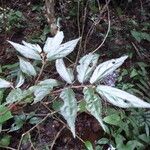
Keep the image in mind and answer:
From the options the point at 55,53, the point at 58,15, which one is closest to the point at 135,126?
the point at 55,53

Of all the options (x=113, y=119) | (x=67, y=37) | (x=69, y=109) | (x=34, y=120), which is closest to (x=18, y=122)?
(x=34, y=120)

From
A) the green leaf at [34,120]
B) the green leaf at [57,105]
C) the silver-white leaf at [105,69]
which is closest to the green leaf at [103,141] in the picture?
the green leaf at [34,120]

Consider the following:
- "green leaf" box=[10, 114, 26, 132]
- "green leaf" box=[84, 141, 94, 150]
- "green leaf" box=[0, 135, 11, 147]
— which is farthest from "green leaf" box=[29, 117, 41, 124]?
"green leaf" box=[84, 141, 94, 150]

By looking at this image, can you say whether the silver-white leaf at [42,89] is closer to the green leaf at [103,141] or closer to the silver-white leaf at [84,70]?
the silver-white leaf at [84,70]

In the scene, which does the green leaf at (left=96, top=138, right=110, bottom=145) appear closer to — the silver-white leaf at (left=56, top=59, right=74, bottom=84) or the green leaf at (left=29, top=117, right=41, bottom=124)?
the green leaf at (left=29, top=117, right=41, bottom=124)

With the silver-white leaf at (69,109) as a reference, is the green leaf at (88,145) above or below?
below

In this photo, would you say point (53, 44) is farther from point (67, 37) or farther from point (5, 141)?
point (67, 37)

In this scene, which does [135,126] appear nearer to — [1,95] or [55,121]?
[55,121]
